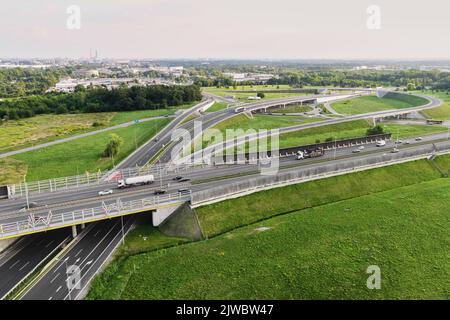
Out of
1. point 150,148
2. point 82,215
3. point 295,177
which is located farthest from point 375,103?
point 82,215

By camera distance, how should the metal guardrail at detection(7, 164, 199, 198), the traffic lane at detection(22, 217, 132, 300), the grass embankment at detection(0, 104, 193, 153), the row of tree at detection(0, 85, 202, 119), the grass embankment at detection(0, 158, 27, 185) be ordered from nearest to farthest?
1. the traffic lane at detection(22, 217, 132, 300)
2. the metal guardrail at detection(7, 164, 199, 198)
3. the grass embankment at detection(0, 158, 27, 185)
4. the grass embankment at detection(0, 104, 193, 153)
5. the row of tree at detection(0, 85, 202, 119)

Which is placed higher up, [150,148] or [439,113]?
[439,113]

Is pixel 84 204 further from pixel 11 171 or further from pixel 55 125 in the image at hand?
pixel 55 125

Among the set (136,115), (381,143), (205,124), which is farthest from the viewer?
(136,115)

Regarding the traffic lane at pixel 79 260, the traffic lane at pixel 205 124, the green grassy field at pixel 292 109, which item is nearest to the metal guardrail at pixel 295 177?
the traffic lane at pixel 79 260

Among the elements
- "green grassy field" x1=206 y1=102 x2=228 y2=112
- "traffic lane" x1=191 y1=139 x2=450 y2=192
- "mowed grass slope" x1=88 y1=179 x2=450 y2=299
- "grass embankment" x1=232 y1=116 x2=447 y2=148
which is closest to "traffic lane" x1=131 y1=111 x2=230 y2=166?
"traffic lane" x1=191 y1=139 x2=450 y2=192

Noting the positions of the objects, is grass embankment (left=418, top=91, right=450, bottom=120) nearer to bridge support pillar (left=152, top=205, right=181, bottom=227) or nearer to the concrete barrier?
bridge support pillar (left=152, top=205, right=181, bottom=227)

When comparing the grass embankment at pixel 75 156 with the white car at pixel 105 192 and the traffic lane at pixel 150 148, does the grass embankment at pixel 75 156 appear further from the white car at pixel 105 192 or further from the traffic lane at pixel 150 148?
the white car at pixel 105 192

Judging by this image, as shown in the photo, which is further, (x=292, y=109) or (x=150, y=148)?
(x=292, y=109)
